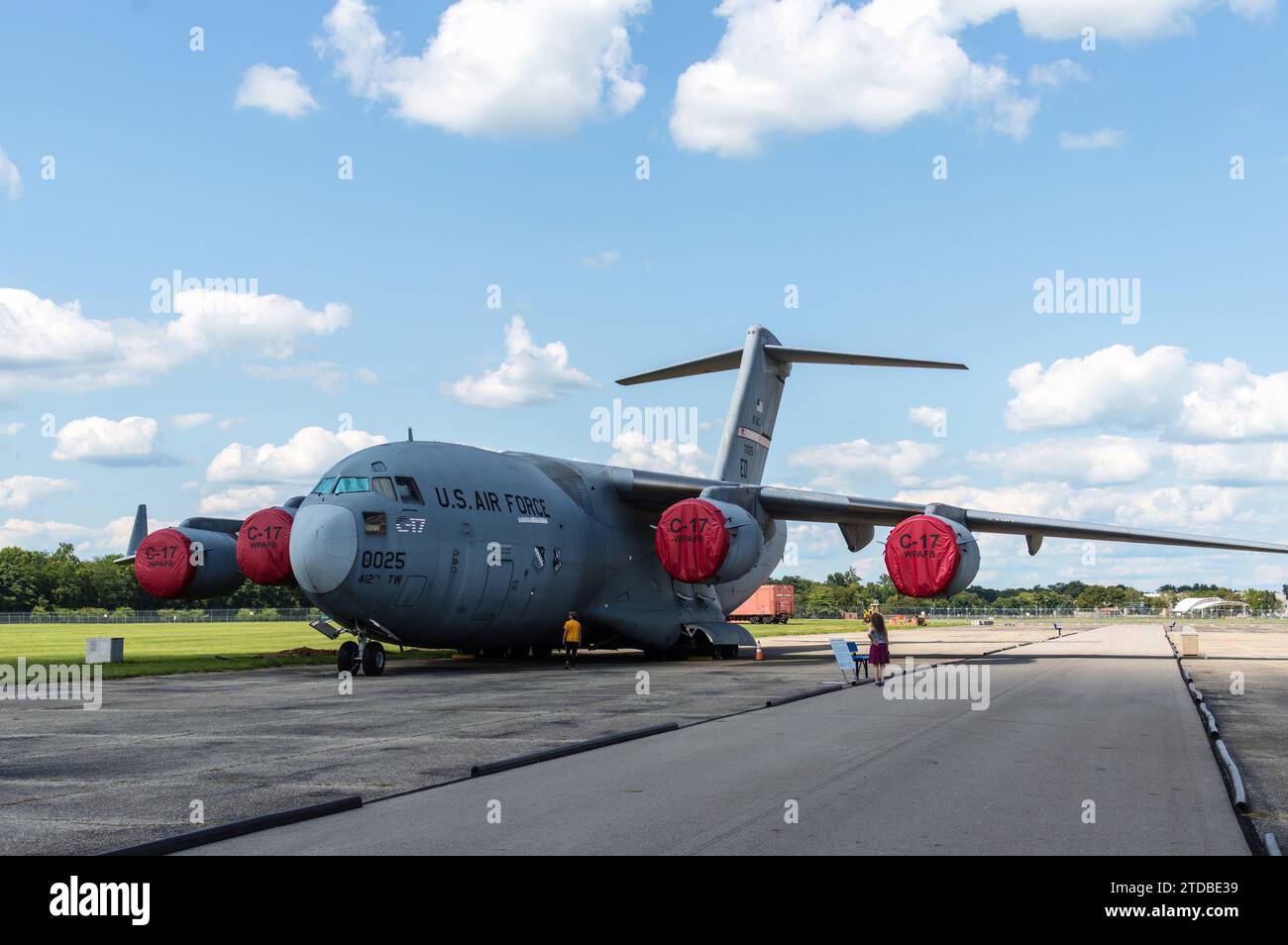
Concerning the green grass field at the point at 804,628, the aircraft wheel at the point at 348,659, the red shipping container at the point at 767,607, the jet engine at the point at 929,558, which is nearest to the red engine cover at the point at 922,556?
the jet engine at the point at 929,558

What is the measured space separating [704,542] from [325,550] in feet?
30.6

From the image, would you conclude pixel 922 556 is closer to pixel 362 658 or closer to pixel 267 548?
pixel 362 658

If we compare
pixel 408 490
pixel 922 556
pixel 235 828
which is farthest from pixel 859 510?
pixel 235 828

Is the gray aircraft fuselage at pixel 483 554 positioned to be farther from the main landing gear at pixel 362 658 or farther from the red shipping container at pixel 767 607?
the red shipping container at pixel 767 607

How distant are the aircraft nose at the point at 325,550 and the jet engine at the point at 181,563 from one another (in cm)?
847

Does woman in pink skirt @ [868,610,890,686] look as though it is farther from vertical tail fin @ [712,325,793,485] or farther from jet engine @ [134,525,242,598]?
jet engine @ [134,525,242,598]

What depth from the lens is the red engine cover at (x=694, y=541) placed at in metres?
27.2

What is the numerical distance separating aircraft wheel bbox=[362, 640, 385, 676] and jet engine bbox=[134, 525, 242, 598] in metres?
7.66

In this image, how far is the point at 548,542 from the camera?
27.3 m

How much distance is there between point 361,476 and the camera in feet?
77.8

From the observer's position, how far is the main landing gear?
2466 cm

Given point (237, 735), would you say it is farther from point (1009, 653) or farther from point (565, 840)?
point (1009, 653)
